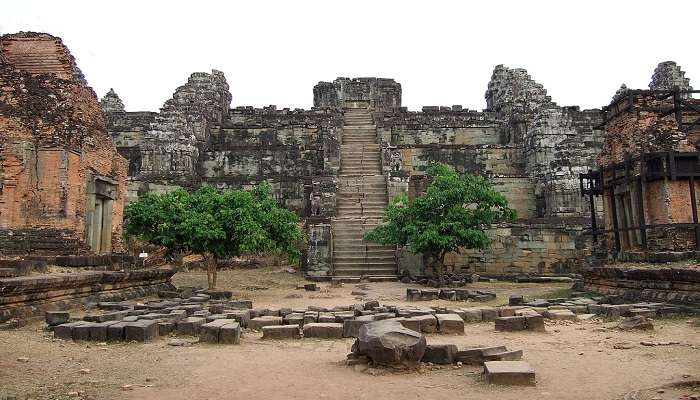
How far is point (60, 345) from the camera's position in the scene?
7.95 metres

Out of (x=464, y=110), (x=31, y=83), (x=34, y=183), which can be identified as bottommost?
(x=34, y=183)

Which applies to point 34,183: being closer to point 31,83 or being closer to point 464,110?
point 31,83

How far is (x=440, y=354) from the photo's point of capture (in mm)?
6516

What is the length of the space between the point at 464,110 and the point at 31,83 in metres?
25.8

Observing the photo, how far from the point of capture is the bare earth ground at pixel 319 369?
5.41 metres

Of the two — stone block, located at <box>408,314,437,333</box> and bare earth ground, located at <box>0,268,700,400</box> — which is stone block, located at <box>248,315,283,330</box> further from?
stone block, located at <box>408,314,437,333</box>

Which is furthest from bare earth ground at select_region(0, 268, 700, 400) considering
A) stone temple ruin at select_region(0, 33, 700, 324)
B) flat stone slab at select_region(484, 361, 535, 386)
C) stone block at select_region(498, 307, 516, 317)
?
stone temple ruin at select_region(0, 33, 700, 324)

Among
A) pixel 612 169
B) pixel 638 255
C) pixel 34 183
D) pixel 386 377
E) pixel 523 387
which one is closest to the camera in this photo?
pixel 523 387

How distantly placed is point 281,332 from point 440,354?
3227mm

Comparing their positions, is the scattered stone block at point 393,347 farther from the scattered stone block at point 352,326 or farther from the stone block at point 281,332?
the stone block at point 281,332

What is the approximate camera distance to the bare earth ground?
5414 mm

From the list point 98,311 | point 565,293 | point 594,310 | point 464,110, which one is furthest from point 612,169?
point 464,110

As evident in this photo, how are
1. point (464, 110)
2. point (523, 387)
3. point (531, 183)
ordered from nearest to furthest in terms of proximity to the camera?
point (523, 387)
point (531, 183)
point (464, 110)

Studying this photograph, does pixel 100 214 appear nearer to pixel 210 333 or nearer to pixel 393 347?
pixel 210 333
